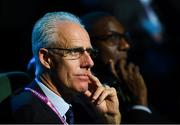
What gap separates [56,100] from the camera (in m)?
2.49

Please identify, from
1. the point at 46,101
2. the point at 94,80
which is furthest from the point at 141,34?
the point at 46,101

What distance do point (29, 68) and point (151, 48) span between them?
257cm

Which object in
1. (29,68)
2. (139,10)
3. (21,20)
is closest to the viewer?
(29,68)

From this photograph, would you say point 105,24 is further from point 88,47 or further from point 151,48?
point 151,48

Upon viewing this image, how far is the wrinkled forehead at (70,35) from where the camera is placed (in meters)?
2.48

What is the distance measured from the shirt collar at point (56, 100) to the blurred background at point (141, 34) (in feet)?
4.11

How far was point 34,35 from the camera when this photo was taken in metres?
2.52

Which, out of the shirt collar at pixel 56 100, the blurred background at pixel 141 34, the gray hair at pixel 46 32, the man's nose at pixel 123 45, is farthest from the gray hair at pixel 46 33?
the blurred background at pixel 141 34

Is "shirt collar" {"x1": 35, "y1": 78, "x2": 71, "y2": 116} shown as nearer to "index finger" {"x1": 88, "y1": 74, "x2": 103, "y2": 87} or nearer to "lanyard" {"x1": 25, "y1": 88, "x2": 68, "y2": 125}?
"lanyard" {"x1": 25, "y1": 88, "x2": 68, "y2": 125}

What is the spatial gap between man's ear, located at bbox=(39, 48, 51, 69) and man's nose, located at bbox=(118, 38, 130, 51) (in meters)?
1.00

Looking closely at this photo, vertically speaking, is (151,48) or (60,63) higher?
(60,63)

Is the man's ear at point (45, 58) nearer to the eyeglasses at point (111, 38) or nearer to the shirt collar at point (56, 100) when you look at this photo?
the shirt collar at point (56, 100)

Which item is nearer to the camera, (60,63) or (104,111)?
(60,63)

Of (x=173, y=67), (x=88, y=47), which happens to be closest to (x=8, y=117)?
(x=88, y=47)
